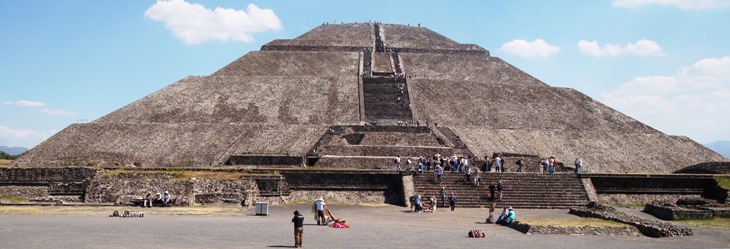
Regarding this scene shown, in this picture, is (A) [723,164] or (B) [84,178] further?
(A) [723,164]

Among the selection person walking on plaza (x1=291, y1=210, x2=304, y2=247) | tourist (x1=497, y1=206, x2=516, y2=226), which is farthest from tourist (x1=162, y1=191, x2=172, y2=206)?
tourist (x1=497, y1=206, x2=516, y2=226)

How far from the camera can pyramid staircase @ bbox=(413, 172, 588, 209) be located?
29.1 metres

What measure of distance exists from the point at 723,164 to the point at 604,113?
63.2ft

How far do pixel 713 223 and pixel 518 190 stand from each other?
8.58 m

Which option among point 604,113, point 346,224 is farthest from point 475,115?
point 346,224

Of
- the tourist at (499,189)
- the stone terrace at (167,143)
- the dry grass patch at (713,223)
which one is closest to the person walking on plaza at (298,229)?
the dry grass patch at (713,223)

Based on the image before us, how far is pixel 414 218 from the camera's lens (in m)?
24.0

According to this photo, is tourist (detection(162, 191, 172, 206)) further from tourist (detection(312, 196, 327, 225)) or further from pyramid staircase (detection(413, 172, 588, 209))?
pyramid staircase (detection(413, 172, 588, 209))

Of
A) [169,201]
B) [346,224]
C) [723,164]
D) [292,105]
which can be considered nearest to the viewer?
[346,224]

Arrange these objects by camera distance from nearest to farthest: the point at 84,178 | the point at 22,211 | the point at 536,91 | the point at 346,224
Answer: the point at 346,224, the point at 22,211, the point at 84,178, the point at 536,91

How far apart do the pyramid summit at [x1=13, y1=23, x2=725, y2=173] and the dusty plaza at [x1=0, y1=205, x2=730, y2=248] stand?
552 inches

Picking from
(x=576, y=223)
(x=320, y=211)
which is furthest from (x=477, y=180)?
(x=320, y=211)

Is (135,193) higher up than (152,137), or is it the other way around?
(152,137)

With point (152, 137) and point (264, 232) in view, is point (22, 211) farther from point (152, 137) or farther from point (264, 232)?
point (152, 137)
